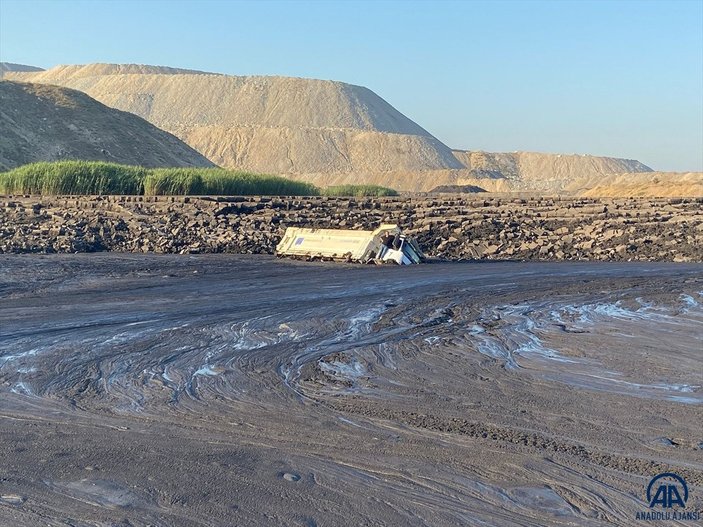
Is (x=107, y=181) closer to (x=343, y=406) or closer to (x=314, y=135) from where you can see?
(x=343, y=406)

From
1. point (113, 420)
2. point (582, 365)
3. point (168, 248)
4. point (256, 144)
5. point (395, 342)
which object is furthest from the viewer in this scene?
point (256, 144)

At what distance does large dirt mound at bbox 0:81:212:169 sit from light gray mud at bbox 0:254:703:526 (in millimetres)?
50065

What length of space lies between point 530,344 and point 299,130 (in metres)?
112

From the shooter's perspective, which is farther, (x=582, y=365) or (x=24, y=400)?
(x=582, y=365)

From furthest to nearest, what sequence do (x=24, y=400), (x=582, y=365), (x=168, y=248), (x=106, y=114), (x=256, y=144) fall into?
(x=256, y=144)
(x=106, y=114)
(x=168, y=248)
(x=582, y=365)
(x=24, y=400)

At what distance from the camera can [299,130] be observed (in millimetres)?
122062

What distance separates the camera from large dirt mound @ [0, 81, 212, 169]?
64.7 metres

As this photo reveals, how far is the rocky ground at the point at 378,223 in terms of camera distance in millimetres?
25141

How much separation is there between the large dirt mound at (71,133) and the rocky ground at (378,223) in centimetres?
3324

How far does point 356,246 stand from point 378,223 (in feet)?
18.6

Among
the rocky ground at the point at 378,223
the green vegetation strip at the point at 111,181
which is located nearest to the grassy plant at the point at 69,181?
the green vegetation strip at the point at 111,181

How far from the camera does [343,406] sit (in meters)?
8.72

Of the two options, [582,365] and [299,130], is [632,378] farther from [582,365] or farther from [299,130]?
[299,130]

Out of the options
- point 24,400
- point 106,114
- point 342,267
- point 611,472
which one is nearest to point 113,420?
point 24,400
